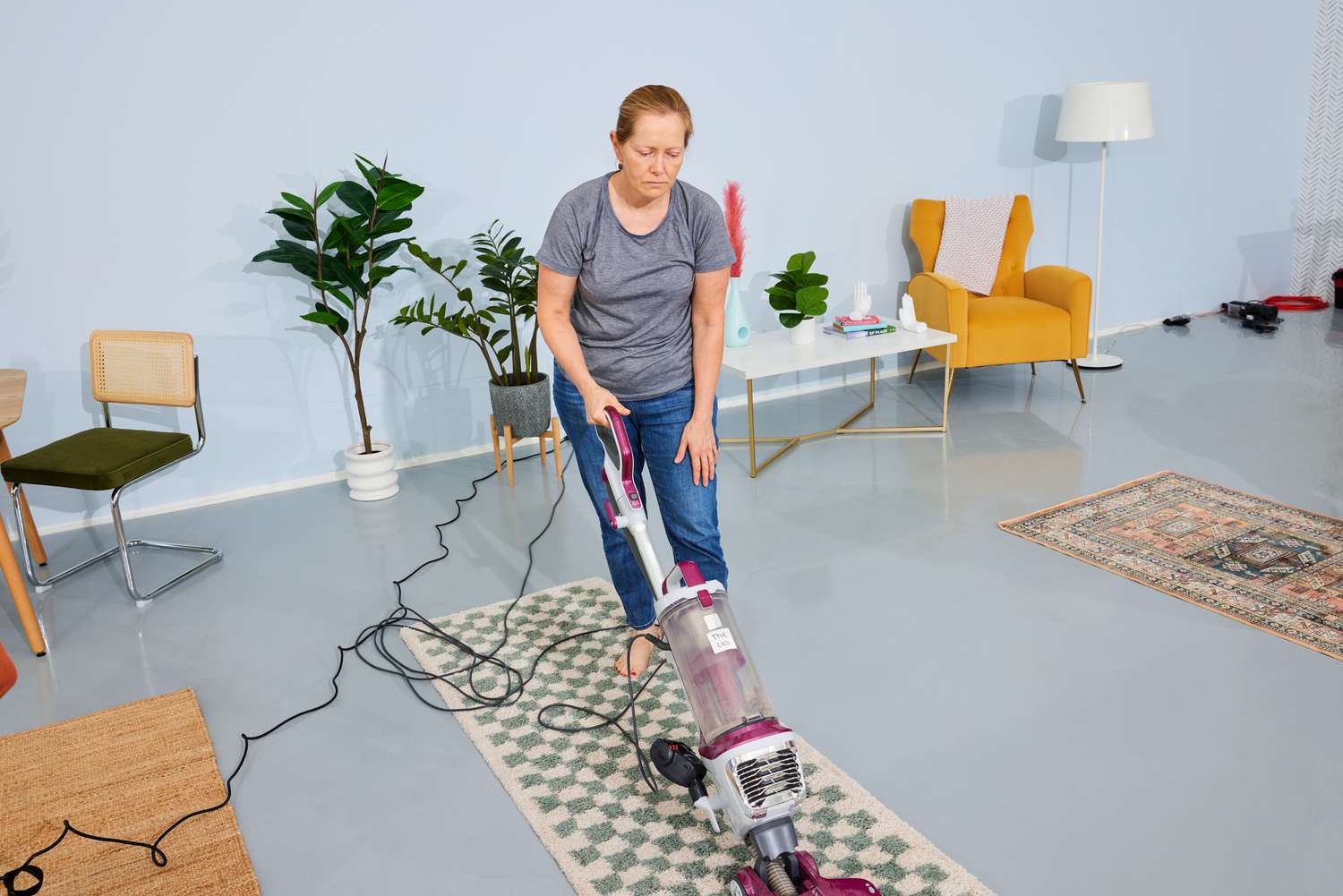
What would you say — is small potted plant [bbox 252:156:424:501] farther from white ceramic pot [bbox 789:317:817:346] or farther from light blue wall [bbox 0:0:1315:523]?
white ceramic pot [bbox 789:317:817:346]

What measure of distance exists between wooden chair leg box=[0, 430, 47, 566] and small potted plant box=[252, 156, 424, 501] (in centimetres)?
94

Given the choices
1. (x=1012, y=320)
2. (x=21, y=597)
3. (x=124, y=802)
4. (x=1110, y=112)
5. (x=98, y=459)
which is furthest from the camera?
(x=1110, y=112)

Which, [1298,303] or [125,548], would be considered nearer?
[125,548]

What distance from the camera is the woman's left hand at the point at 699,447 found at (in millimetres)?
2242

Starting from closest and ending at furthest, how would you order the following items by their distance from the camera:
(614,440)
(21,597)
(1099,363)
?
(614,440) → (21,597) → (1099,363)

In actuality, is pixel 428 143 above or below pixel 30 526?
above

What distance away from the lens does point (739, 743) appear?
5.75 ft

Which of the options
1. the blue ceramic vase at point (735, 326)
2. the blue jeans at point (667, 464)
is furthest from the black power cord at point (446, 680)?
the blue ceramic vase at point (735, 326)

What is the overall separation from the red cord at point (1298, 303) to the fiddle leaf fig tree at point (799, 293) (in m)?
3.49

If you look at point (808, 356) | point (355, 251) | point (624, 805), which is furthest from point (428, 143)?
point (624, 805)

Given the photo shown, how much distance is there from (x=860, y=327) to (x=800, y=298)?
1.30ft

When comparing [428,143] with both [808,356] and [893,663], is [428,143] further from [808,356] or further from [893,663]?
[893,663]

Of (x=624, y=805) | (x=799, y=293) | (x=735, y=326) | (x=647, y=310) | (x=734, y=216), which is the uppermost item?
(x=734, y=216)

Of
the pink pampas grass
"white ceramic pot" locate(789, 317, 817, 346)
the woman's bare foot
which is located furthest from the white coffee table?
the woman's bare foot
